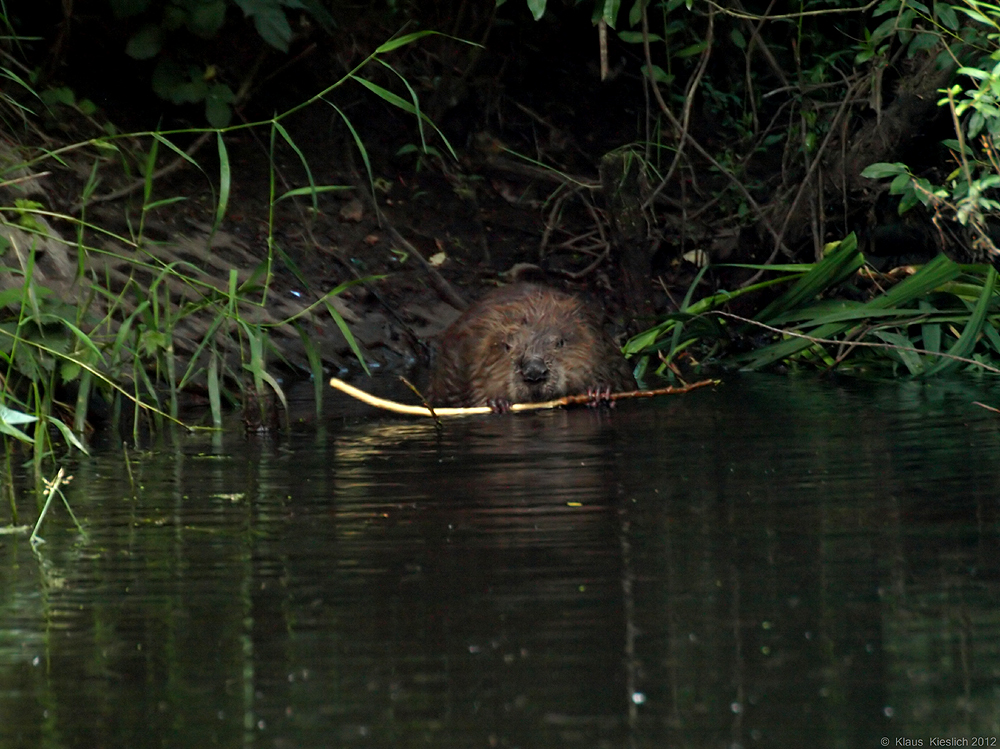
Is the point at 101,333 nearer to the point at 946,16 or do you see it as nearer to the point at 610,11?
the point at 610,11

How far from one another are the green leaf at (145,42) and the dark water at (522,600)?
14.1ft

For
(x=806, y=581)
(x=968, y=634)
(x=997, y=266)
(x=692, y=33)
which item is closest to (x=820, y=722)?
(x=968, y=634)

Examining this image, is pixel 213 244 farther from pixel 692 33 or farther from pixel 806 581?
pixel 806 581

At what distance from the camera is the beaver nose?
6.31m

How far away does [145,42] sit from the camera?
27.9 ft

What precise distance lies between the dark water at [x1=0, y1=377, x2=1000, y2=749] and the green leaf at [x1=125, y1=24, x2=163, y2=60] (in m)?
4.30

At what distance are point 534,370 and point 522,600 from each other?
3541 mm

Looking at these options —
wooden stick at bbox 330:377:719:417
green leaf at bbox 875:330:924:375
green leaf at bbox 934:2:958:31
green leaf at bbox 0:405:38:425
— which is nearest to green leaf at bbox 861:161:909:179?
green leaf at bbox 934:2:958:31

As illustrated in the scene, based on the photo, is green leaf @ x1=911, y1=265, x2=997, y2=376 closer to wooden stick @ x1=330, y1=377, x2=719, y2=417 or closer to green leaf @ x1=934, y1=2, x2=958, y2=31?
wooden stick @ x1=330, y1=377, x2=719, y2=417

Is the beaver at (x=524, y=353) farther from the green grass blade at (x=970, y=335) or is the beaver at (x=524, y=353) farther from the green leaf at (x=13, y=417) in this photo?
the green leaf at (x=13, y=417)

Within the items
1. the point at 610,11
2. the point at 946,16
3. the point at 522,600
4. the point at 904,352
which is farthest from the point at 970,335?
the point at 522,600

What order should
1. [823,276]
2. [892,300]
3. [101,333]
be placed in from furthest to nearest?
[823,276]
[892,300]
[101,333]

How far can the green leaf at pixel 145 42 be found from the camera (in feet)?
27.8

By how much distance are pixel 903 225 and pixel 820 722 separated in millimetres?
→ 6332
